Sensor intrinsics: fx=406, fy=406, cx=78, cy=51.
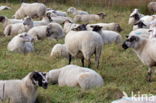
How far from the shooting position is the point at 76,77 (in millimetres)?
→ 8758

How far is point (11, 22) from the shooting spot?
1723cm

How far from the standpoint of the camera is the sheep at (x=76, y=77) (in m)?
8.55

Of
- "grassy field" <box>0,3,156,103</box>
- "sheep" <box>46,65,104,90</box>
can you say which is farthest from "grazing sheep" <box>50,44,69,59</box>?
"sheep" <box>46,65,104,90</box>

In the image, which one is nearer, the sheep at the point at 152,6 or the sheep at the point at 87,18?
the sheep at the point at 87,18

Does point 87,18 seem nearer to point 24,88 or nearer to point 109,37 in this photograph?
point 109,37

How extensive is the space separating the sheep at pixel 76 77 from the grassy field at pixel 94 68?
0.87 feet

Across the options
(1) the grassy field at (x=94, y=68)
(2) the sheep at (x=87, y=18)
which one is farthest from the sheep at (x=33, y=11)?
(1) the grassy field at (x=94, y=68)

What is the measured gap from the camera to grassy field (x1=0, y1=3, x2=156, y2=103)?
769 cm

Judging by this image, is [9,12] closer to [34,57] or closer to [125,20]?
[125,20]

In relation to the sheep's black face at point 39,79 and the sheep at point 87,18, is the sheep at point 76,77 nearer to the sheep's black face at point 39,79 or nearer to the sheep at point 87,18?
the sheep's black face at point 39,79

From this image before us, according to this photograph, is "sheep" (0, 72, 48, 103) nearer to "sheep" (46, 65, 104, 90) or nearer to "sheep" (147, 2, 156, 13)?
"sheep" (46, 65, 104, 90)

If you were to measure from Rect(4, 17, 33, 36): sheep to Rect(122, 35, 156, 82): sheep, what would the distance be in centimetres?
675

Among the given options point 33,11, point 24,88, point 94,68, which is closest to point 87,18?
point 33,11

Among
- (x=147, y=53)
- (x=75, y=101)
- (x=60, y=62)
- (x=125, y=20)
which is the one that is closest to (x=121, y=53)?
(x=60, y=62)
